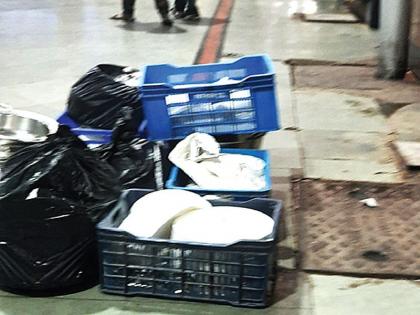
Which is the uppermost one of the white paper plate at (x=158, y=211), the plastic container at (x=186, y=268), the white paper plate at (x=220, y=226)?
the white paper plate at (x=158, y=211)

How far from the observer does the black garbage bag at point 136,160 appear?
3412 mm

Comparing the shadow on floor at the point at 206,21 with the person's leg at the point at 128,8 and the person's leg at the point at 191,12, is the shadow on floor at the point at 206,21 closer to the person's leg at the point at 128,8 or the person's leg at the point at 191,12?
the person's leg at the point at 191,12

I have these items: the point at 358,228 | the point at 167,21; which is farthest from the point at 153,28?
the point at 358,228

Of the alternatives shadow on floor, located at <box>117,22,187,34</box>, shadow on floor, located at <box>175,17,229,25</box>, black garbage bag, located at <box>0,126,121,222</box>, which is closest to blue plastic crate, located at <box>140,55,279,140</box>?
black garbage bag, located at <box>0,126,121,222</box>

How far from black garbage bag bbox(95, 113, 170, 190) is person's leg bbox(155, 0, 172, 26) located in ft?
18.1

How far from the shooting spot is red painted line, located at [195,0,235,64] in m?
7.24

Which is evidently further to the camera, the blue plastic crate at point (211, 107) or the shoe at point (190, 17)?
the shoe at point (190, 17)

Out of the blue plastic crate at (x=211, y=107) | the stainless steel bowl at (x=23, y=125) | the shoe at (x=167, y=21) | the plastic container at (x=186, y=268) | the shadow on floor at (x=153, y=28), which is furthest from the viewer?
the shoe at (x=167, y=21)

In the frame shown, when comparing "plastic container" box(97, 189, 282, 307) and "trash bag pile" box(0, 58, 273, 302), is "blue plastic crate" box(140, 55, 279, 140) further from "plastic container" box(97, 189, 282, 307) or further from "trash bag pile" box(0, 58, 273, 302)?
"plastic container" box(97, 189, 282, 307)

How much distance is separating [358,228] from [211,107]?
988 millimetres

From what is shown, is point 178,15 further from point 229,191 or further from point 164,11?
point 229,191

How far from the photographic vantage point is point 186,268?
110 inches

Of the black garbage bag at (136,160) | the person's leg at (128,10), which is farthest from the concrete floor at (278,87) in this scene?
the black garbage bag at (136,160)

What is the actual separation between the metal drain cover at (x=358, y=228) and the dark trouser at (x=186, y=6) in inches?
236
